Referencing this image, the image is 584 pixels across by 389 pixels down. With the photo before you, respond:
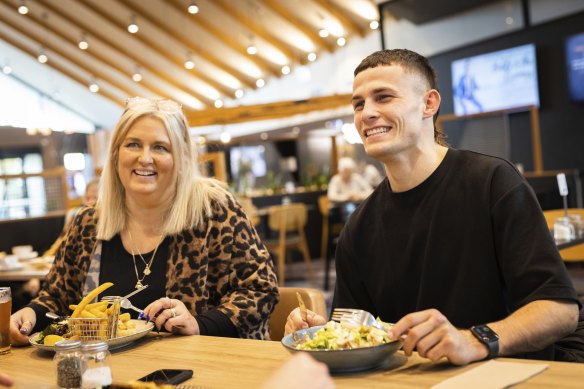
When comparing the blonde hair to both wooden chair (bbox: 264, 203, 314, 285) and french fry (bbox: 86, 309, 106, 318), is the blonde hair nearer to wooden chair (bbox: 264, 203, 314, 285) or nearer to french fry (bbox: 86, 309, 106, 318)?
french fry (bbox: 86, 309, 106, 318)

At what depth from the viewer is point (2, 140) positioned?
18203mm

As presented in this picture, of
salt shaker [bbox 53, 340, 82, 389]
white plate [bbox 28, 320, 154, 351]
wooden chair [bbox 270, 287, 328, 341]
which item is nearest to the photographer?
salt shaker [bbox 53, 340, 82, 389]

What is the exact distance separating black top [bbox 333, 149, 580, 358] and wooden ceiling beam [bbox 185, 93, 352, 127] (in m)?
10.0

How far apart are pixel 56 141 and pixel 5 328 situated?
18820 millimetres

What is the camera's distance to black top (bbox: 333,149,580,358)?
5.26 ft

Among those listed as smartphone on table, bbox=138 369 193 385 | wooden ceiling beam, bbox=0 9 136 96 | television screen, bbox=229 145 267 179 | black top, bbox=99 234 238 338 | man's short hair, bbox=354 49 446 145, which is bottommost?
smartphone on table, bbox=138 369 193 385

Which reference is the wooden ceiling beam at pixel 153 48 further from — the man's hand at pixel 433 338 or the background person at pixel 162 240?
the man's hand at pixel 433 338

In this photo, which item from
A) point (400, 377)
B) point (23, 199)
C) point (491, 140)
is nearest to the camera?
point (400, 377)

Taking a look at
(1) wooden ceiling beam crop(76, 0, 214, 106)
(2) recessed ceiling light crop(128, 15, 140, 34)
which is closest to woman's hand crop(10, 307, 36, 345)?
(2) recessed ceiling light crop(128, 15, 140, 34)

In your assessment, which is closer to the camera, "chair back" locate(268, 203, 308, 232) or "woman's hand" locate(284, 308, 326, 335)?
"woman's hand" locate(284, 308, 326, 335)

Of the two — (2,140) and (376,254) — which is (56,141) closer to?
(2,140)

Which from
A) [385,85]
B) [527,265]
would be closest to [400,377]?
[527,265]

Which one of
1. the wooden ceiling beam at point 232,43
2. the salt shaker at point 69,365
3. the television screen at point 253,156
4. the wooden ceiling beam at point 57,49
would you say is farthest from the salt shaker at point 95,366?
the wooden ceiling beam at point 57,49

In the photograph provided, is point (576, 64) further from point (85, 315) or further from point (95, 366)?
point (95, 366)
